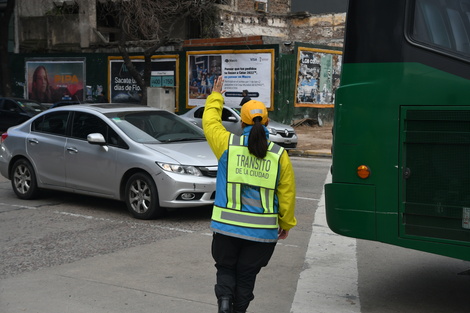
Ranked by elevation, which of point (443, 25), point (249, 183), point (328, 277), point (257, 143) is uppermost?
point (443, 25)

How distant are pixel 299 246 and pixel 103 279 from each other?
2.68 m

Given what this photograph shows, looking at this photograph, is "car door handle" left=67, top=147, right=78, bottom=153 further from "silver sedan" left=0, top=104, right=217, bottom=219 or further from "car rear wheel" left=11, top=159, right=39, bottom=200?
"car rear wheel" left=11, top=159, right=39, bottom=200

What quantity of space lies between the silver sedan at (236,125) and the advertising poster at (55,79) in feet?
48.0

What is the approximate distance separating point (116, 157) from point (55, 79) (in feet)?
84.6


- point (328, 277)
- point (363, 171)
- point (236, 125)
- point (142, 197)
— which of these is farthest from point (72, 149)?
point (236, 125)

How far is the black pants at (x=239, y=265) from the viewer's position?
4562 millimetres

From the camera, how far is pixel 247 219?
14.8 ft

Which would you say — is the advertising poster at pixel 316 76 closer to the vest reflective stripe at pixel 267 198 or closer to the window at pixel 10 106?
the window at pixel 10 106

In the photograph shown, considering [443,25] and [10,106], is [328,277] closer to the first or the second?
[443,25]

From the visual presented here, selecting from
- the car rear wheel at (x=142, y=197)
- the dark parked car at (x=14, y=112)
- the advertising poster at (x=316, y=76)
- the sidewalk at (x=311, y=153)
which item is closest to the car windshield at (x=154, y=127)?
the car rear wheel at (x=142, y=197)

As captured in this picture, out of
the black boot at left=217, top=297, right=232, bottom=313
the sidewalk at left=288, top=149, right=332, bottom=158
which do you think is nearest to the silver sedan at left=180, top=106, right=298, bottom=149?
the sidewalk at left=288, top=149, right=332, bottom=158

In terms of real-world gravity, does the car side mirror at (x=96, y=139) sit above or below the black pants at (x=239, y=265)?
above

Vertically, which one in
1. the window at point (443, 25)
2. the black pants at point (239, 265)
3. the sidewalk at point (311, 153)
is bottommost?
the sidewalk at point (311, 153)

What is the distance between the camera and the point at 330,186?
18.9 ft
